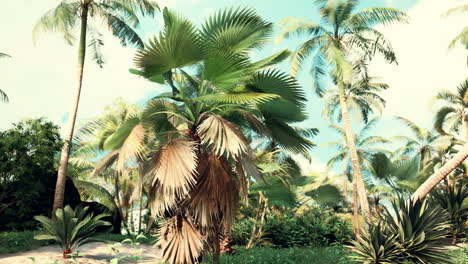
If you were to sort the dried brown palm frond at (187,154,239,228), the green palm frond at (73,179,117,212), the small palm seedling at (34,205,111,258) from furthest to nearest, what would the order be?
1. the green palm frond at (73,179,117,212)
2. the small palm seedling at (34,205,111,258)
3. the dried brown palm frond at (187,154,239,228)

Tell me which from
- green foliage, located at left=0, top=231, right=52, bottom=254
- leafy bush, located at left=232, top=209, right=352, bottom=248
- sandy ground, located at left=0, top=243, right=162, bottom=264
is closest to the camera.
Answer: sandy ground, located at left=0, top=243, right=162, bottom=264

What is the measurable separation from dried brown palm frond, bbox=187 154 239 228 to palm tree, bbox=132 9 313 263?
2 centimetres

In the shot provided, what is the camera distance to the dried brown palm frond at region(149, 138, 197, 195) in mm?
6387

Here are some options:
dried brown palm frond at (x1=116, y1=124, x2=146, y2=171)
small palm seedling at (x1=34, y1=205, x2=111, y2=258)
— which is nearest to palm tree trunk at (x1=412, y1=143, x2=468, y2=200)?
dried brown palm frond at (x1=116, y1=124, x2=146, y2=171)

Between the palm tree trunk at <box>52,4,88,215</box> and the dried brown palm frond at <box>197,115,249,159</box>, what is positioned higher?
the palm tree trunk at <box>52,4,88,215</box>

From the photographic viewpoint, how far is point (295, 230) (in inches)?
746

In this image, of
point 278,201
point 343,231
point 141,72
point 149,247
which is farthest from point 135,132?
point 343,231

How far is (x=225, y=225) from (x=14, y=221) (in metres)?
13.0

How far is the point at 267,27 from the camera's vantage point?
25.4 ft

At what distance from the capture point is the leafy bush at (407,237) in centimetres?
807

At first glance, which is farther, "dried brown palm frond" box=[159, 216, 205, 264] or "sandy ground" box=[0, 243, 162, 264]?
"sandy ground" box=[0, 243, 162, 264]

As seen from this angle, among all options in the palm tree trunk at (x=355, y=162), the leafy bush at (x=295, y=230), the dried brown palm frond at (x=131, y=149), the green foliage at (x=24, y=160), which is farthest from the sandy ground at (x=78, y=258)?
the palm tree trunk at (x=355, y=162)

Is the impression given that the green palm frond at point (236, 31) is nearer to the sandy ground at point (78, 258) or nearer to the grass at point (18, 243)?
the sandy ground at point (78, 258)

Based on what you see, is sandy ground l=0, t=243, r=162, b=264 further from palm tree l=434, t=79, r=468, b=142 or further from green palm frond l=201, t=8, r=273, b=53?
palm tree l=434, t=79, r=468, b=142
